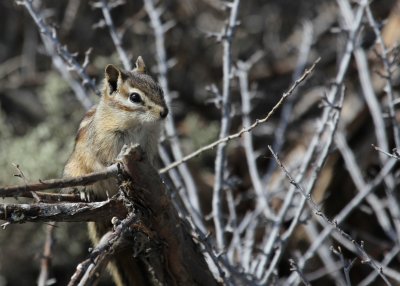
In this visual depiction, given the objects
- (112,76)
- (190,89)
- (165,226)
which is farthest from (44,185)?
(190,89)

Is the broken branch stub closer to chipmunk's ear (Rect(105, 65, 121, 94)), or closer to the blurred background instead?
chipmunk's ear (Rect(105, 65, 121, 94))

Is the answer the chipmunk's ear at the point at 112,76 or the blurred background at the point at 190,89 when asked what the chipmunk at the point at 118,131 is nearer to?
the chipmunk's ear at the point at 112,76

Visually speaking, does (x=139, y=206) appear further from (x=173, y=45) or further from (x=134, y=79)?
(x=173, y=45)

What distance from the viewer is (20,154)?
247 inches

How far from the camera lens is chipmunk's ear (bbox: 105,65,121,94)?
3916mm

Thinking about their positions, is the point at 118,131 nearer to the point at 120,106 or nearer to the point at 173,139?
the point at 120,106

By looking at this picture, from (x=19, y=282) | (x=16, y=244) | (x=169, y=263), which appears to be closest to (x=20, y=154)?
(x=16, y=244)

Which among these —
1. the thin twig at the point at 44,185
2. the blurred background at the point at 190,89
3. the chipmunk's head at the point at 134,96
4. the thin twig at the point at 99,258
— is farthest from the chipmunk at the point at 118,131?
the blurred background at the point at 190,89

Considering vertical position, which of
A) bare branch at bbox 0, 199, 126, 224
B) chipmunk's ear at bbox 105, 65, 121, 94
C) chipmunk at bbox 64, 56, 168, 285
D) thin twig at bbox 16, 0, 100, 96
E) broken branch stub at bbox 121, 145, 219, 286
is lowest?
broken branch stub at bbox 121, 145, 219, 286

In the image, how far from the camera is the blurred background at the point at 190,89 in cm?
630

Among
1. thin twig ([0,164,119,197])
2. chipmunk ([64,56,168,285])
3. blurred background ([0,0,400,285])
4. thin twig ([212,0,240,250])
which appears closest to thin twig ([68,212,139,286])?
thin twig ([0,164,119,197])

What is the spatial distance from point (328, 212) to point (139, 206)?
3286 millimetres

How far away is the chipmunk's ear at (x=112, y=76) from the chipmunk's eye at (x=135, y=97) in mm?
183

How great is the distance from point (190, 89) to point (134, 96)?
3833mm
